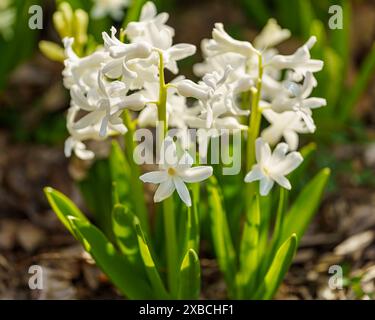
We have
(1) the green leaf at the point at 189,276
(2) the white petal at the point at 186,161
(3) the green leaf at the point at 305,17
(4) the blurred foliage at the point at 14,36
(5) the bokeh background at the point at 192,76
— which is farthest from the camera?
(4) the blurred foliage at the point at 14,36

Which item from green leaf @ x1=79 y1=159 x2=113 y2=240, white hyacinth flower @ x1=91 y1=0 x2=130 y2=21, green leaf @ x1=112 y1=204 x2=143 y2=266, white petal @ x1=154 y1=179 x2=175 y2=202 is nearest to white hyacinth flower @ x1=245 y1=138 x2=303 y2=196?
white petal @ x1=154 y1=179 x2=175 y2=202

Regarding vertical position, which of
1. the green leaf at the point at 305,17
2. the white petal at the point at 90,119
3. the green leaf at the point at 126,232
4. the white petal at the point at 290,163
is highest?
the green leaf at the point at 305,17

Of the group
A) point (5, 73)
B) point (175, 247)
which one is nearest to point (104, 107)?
point (175, 247)

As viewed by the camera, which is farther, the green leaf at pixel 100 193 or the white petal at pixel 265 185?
the green leaf at pixel 100 193

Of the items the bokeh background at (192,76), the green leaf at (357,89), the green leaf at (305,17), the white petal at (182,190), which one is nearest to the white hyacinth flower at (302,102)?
the white petal at (182,190)

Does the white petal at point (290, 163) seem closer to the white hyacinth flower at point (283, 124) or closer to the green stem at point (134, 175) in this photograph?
the white hyacinth flower at point (283, 124)

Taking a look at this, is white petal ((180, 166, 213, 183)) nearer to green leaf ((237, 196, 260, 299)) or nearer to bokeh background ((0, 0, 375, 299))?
green leaf ((237, 196, 260, 299))

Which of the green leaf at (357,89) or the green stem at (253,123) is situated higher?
the green leaf at (357,89)
